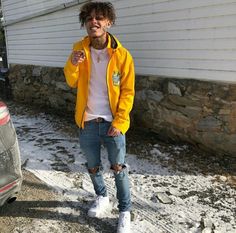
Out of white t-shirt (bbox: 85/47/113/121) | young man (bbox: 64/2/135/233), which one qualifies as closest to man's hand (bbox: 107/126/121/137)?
young man (bbox: 64/2/135/233)

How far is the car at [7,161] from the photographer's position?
2998mm

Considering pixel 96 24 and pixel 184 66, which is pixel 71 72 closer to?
pixel 96 24

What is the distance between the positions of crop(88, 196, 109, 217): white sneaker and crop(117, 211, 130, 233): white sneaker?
12.5 inches

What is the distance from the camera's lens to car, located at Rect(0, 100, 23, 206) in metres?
3.00

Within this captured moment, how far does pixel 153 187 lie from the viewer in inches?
165

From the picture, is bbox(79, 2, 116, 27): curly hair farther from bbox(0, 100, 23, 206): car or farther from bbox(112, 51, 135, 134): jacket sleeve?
bbox(0, 100, 23, 206): car

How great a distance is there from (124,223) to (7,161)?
1099 millimetres

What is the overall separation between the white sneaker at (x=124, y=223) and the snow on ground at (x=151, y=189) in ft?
0.45

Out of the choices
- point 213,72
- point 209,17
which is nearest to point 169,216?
point 213,72

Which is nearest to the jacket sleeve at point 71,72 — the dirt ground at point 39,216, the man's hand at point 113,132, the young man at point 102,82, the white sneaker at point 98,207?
the young man at point 102,82

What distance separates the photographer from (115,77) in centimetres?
304

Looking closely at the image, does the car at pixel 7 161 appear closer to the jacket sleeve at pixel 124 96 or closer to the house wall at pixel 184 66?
the jacket sleeve at pixel 124 96

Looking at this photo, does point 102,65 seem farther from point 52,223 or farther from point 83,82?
point 52,223

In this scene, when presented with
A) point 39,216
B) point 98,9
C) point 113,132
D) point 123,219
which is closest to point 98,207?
point 123,219
